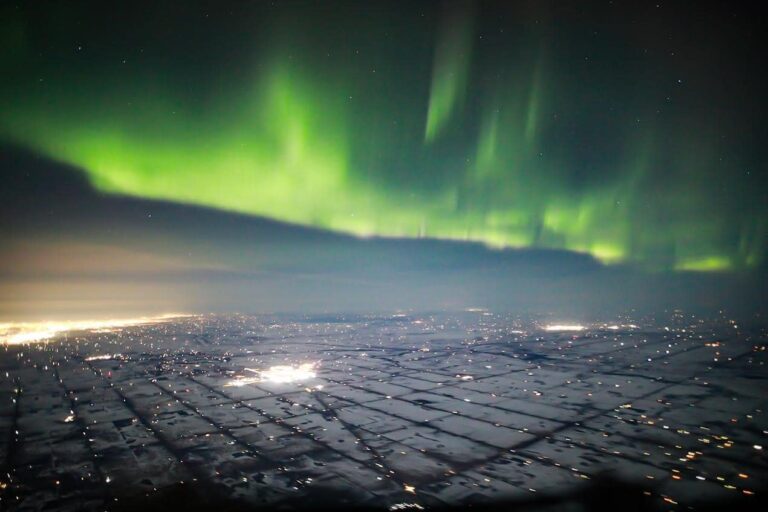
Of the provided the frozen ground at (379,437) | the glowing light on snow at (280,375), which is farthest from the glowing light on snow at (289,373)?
the frozen ground at (379,437)

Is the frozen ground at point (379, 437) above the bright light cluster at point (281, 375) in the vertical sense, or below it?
above

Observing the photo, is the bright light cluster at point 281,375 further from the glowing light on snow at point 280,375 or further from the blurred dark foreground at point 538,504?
the blurred dark foreground at point 538,504

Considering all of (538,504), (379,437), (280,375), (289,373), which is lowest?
(289,373)

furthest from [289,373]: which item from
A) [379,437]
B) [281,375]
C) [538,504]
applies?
[538,504]

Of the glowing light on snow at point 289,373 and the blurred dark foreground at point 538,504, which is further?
the glowing light on snow at point 289,373

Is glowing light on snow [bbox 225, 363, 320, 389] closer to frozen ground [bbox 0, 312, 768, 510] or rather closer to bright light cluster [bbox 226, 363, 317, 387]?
bright light cluster [bbox 226, 363, 317, 387]

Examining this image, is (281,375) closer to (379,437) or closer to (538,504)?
(379,437)

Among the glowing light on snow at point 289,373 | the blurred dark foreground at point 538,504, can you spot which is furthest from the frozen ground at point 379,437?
the glowing light on snow at point 289,373

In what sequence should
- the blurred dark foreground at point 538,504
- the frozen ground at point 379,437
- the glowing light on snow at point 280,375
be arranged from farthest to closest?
the glowing light on snow at point 280,375 → the frozen ground at point 379,437 → the blurred dark foreground at point 538,504

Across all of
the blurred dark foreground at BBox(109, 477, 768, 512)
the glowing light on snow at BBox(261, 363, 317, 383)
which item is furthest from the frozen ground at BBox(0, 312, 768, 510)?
the glowing light on snow at BBox(261, 363, 317, 383)

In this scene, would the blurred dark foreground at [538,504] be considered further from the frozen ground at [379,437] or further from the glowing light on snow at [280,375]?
the glowing light on snow at [280,375]

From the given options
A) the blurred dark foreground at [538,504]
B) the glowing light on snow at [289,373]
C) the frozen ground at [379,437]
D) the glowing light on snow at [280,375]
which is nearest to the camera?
the blurred dark foreground at [538,504]

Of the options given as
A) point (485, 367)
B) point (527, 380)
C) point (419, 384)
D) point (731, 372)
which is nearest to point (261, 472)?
point (419, 384)
